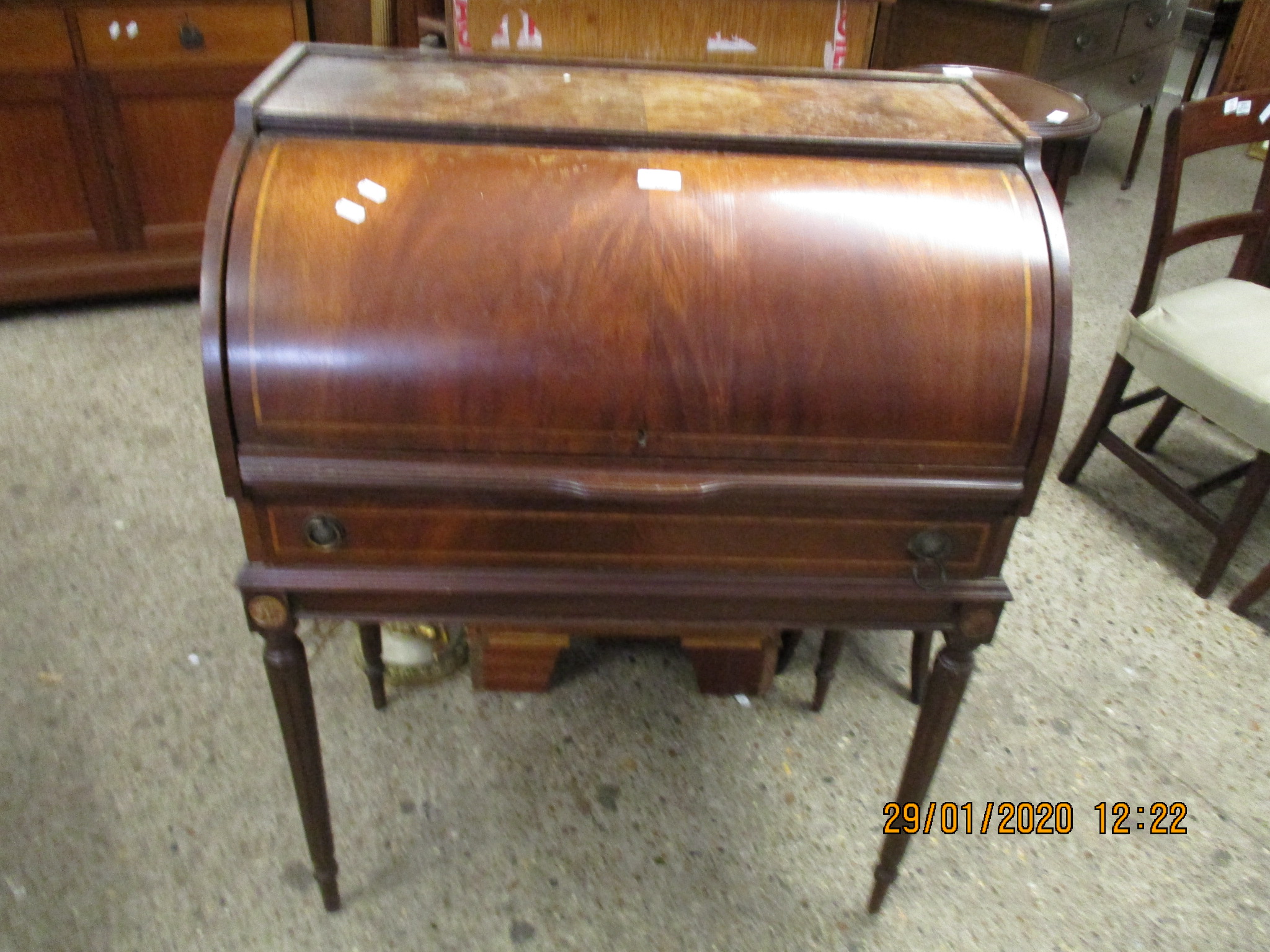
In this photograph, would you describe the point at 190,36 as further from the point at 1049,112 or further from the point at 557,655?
the point at 1049,112

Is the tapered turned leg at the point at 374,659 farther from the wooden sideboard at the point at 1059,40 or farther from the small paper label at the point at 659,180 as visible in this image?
the wooden sideboard at the point at 1059,40

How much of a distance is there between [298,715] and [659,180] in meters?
0.81

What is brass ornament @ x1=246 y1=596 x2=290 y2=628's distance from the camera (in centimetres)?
111

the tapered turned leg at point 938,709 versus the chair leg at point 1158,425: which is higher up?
the tapered turned leg at point 938,709

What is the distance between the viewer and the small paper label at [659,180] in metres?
1.05

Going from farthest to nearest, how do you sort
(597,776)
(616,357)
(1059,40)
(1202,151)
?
(1059,40) → (1202,151) → (597,776) → (616,357)

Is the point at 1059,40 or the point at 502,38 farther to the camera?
the point at 1059,40

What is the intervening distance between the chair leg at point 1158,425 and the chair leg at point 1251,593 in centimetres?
58

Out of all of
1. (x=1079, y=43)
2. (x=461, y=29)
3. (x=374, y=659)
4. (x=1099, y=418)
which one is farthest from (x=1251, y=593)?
(x=1079, y=43)

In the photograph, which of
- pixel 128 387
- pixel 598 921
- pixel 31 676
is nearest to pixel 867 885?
pixel 598 921

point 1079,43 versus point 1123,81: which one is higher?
point 1079,43

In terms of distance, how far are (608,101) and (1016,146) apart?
1.64ft

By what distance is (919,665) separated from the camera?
6.15ft

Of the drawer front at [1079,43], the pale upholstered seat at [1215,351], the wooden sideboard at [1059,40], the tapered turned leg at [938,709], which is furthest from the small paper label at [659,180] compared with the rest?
the drawer front at [1079,43]
